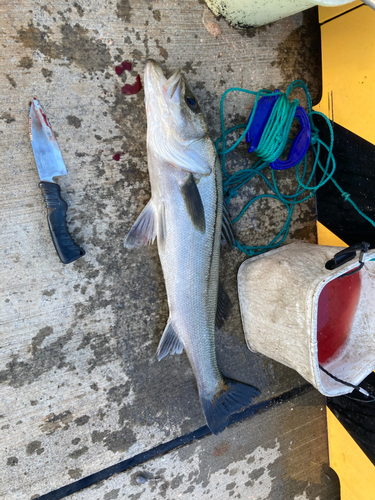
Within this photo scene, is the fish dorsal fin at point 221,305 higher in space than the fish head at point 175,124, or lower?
lower

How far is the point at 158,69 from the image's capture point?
6.16 feet

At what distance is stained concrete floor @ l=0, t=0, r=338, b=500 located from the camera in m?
1.97

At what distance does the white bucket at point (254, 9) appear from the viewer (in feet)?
6.25

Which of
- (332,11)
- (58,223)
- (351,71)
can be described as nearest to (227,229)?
(58,223)

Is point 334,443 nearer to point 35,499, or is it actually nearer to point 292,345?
point 292,345

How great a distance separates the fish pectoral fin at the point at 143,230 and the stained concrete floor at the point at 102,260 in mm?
112

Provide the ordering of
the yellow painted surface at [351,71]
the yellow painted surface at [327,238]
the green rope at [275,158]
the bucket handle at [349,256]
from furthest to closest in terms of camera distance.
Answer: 1. the yellow painted surface at [327,238]
2. the green rope at [275,158]
3. the yellow painted surface at [351,71]
4. the bucket handle at [349,256]

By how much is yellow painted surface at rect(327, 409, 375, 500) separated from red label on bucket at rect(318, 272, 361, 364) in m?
1.02

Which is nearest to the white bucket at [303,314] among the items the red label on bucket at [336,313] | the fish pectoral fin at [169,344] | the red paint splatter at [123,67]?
the red label on bucket at [336,313]

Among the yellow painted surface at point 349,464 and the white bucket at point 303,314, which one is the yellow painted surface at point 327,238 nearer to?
the white bucket at point 303,314

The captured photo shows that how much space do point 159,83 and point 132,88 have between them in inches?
13.9

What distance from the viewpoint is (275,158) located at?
2.32m

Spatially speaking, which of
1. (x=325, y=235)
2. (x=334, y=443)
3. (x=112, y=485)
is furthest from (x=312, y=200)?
(x=112, y=485)

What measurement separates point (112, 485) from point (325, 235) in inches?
105
